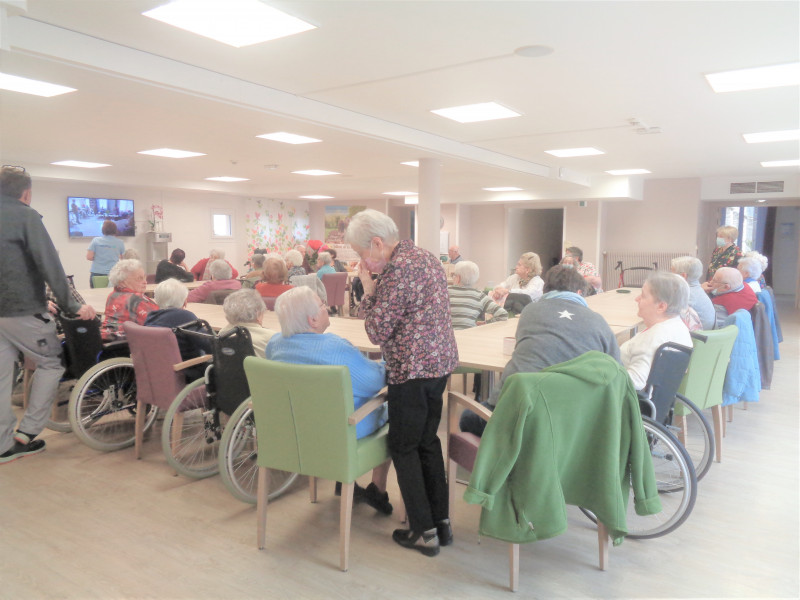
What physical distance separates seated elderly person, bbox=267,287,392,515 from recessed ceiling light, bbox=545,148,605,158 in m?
5.65

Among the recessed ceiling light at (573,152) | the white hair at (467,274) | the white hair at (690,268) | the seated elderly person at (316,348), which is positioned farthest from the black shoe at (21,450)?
the recessed ceiling light at (573,152)

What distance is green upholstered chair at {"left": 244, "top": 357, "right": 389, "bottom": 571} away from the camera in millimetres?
2059

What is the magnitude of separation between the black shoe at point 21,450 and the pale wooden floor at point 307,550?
0.56 feet

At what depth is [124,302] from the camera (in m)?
3.65

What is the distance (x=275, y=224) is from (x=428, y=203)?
8042 mm

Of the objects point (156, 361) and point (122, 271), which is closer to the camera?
point (156, 361)

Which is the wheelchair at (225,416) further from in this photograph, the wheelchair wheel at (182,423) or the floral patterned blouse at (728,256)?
the floral patterned blouse at (728,256)

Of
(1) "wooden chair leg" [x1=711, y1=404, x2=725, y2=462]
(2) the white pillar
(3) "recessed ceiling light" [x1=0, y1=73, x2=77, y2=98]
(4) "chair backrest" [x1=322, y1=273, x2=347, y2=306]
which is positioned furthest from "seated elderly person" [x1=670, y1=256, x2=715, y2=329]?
(4) "chair backrest" [x1=322, y1=273, x2=347, y2=306]

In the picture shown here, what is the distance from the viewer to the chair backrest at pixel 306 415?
80.9 inches

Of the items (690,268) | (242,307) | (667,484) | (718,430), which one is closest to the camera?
(667,484)

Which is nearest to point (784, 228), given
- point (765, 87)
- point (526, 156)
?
point (526, 156)

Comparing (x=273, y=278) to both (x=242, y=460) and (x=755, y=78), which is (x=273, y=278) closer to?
(x=242, y=460)

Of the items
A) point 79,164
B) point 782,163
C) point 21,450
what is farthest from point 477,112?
point 79,164

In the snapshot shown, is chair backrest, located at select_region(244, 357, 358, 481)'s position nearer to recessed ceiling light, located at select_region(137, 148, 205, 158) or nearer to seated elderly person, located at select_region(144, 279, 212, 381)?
seated elderly person, located at select_region(144, 279, 212, 381)
